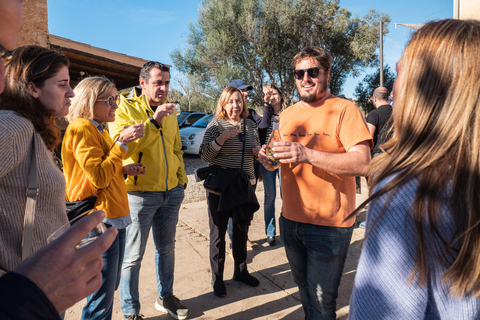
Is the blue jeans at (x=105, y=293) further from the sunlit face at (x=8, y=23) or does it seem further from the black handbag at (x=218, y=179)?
the sunlit face at (x=8, y=23)

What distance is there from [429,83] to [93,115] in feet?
7.00

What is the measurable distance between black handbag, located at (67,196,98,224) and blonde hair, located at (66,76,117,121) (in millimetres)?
591

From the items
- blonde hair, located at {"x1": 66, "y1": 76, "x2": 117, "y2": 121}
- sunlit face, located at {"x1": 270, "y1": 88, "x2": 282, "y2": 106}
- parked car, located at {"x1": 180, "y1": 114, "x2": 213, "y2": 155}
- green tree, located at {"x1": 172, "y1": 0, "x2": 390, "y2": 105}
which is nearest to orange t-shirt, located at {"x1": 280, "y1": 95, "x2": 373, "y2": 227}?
blonde hair, located at {"x1": 66, "y1": 76, "x2": 117, "y2": 121}

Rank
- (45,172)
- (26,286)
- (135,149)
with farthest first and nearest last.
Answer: (135,149) < (45,172) < (26,286)

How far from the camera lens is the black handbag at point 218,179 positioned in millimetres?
3172

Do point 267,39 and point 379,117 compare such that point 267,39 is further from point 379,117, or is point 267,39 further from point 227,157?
point 227,157

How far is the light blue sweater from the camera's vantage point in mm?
857

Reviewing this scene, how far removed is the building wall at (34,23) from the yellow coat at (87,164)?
5133 mm

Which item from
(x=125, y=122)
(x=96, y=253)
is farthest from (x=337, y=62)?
(x=96, y=253)

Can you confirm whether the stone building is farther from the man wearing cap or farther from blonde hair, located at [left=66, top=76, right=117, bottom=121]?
the man wearing cap

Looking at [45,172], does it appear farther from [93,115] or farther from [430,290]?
[430,290]

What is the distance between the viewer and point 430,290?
0.88 meters

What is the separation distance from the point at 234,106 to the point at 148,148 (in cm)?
114

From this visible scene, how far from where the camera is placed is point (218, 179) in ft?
10.5
